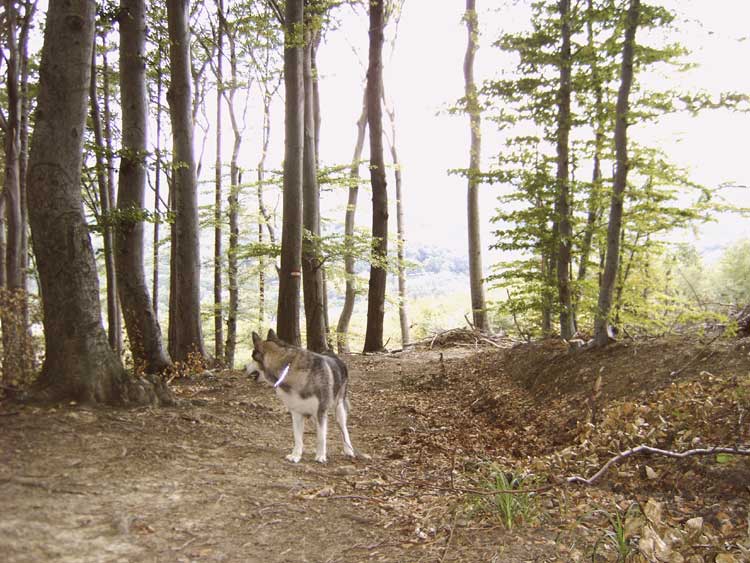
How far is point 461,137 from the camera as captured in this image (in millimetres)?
19922

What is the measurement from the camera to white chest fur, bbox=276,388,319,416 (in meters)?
5.38

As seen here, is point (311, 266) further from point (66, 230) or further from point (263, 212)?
point (263, 212)

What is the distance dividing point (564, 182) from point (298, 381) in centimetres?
612

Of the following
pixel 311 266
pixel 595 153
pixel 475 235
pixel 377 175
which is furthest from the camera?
pixel 475 235

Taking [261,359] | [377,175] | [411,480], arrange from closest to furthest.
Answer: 1. [411,480]
2. [261,359]
3. [377,175]

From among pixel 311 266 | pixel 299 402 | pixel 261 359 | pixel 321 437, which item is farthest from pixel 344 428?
pixel 311 266

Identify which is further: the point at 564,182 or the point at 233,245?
the point at 233,245

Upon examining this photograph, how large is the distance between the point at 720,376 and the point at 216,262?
16.0 metres

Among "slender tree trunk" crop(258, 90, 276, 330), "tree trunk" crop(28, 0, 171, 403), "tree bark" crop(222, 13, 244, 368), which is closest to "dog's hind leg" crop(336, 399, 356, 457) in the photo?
"tree trunk" crop(28, 0, 171, 403)

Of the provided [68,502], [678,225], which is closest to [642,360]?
[678,225]

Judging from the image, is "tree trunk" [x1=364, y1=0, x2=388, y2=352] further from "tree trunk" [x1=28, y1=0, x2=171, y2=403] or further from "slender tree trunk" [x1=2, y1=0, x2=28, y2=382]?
"tree trunk" [x1=28, y1=0, x2=171, y2=403]

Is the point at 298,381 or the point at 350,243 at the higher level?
the point at 350,243

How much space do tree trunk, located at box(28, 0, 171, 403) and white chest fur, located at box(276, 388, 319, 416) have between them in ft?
5.86

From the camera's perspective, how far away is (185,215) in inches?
408
